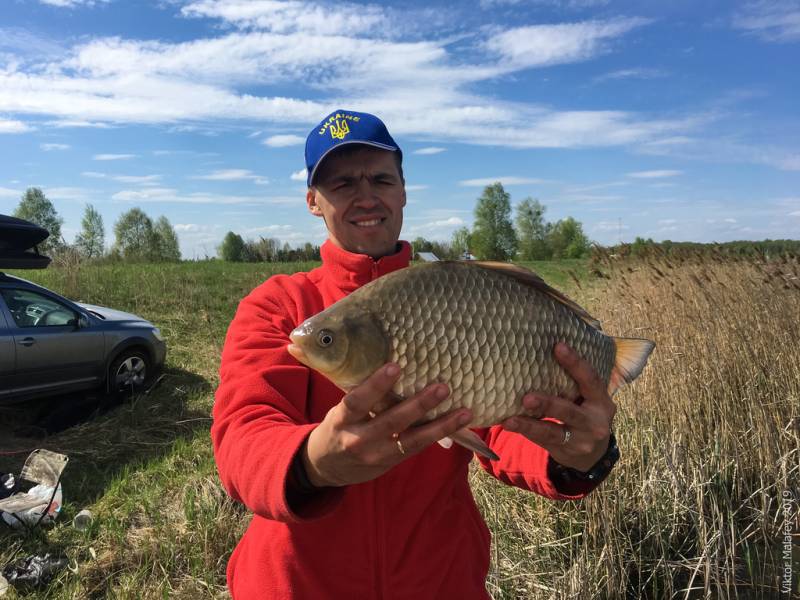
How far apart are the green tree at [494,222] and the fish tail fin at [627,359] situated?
52150 millimetres

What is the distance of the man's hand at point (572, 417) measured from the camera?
1093 mm

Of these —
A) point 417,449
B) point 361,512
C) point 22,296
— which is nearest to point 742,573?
point 361,512

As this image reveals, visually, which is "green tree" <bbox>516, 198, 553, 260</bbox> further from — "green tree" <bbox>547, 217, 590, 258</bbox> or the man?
the man

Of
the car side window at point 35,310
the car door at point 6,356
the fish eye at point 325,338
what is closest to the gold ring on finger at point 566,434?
the fish eye at point 325,338

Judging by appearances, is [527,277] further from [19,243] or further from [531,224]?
[531,224]

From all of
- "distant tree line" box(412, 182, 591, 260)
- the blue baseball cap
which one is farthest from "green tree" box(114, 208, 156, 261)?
the blue baseball cap

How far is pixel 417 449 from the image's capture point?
100cm

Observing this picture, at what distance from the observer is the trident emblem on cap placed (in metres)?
1.44

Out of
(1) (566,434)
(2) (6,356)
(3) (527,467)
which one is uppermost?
(1) (566,434)

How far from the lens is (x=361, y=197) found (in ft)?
4.79

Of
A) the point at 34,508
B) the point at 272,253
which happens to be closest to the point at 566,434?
the point at 34,508

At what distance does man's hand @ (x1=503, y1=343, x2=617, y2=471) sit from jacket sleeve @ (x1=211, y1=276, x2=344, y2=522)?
40 cm

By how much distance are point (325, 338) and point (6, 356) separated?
4735mm

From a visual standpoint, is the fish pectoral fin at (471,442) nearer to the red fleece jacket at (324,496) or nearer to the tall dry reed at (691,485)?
the red fleece jacket at (324,496)
